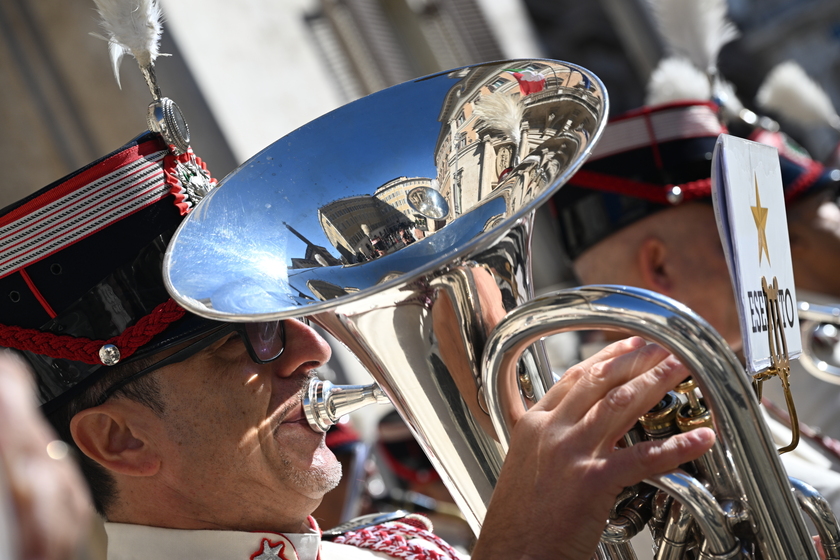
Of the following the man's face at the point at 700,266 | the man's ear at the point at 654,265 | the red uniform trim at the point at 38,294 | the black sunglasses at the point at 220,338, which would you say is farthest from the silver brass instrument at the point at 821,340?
the red uniform trim at the point at 38,294

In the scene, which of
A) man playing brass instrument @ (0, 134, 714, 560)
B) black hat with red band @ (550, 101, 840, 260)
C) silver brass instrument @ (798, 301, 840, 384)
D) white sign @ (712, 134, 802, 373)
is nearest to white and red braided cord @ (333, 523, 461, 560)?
man playing brass instrument @ (0, 134, 714, 560)

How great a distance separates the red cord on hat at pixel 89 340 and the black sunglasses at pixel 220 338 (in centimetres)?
5

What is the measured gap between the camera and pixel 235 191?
56.2 inches

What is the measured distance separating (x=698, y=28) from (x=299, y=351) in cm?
202

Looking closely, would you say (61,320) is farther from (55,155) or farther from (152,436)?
(55,155)

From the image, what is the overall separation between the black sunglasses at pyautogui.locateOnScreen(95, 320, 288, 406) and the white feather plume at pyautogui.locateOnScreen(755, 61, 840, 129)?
11.1 feet

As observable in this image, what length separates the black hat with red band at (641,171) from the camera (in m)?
2.60

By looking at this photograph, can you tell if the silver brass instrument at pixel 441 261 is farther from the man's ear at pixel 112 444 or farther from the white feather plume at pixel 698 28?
the white feather plume at pixel 698 28

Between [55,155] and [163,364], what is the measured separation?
2252 millimetres

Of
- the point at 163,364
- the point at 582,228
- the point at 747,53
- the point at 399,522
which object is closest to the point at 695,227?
the point at 582,228

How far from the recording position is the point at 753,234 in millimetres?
1140

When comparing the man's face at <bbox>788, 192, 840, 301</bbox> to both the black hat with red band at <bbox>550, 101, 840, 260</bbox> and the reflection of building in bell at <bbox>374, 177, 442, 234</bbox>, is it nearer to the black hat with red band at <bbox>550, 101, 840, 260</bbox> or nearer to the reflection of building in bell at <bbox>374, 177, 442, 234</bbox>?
the black hat with red band at <bbox>550, 101, 840, 260</bbox>

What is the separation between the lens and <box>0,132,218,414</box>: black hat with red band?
1.45 meters

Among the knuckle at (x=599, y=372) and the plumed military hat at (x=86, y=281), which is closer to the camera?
the knuckle at (x=599, y=372)
